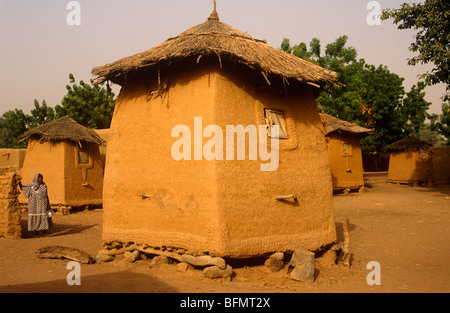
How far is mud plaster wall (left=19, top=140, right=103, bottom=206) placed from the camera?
12.1 metres

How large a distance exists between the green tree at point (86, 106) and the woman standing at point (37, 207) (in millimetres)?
15166

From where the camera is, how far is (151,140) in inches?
243

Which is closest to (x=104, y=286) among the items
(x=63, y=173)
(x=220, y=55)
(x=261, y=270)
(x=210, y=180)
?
(x=210, y=180)

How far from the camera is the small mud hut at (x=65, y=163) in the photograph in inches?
480

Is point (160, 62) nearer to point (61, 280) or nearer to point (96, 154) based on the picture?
point (61, 280)

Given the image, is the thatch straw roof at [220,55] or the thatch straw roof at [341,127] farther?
the thatch straw roof at [341,127]

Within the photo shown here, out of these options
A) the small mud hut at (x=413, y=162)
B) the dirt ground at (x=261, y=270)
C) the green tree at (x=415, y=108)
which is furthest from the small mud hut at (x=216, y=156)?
the green tree at (x=415, y=108)

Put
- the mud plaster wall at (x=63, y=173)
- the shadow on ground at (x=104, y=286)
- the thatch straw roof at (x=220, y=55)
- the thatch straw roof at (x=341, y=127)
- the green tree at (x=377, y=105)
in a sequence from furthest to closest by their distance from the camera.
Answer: the green tree at (x=377, y=105)
the thatch straw roof at (x=341, y=127)
the mud plaster wall at (x=63, y=173)
the thatch straw roof at (x=220, y=55)
the shadow on ground at (x=104, y=286)

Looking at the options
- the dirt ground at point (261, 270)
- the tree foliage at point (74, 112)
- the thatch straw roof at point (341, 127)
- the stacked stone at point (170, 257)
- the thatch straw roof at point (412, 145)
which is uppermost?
the tree foliage at point (74, 112)

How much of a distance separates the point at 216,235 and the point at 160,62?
2.80m

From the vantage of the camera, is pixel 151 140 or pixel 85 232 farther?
pixel 85 232

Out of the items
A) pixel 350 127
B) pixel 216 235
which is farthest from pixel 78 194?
pixel 350 127

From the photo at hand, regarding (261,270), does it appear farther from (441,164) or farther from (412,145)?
(441,164)

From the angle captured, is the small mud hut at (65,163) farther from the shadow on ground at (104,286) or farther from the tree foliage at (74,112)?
the tree foliage at (74,112)
